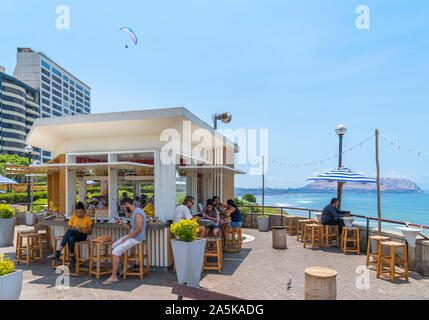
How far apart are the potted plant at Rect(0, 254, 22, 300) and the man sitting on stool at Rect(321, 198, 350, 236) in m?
7.75

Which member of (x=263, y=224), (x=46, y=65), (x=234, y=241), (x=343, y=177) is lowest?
(x=263, y=224)

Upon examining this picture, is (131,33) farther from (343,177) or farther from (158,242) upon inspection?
(343,177)

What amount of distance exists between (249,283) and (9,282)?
3.81 meters

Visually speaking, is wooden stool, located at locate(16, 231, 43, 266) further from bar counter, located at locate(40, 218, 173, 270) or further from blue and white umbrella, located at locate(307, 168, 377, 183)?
blue and white umbrella, located at locate(307, 168, 377, 183)

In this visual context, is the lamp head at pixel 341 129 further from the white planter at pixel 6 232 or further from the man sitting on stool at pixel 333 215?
the white planter at pixel 6 232

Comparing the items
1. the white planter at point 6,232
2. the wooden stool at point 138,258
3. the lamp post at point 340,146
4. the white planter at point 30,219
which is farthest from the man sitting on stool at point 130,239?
the white planter at point 30,219

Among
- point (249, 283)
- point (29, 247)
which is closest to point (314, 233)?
point (249, 283)

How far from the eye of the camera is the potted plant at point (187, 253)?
554 centimetres

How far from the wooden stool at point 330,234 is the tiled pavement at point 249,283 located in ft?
3.66

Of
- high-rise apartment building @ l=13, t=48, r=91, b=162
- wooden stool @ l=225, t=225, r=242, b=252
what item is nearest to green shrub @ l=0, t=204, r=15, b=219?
wooden stool @ l=225, t=225, r=242, b=252

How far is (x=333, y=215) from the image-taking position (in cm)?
917

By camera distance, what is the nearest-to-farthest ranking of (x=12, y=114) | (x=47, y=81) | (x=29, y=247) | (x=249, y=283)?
(x=249, y=283), (x=29, y=247), (x=12, y=114), (x=47, y=81)

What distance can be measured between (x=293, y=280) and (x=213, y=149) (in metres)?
6.86

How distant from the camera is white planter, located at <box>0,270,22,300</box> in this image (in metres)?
3.89
